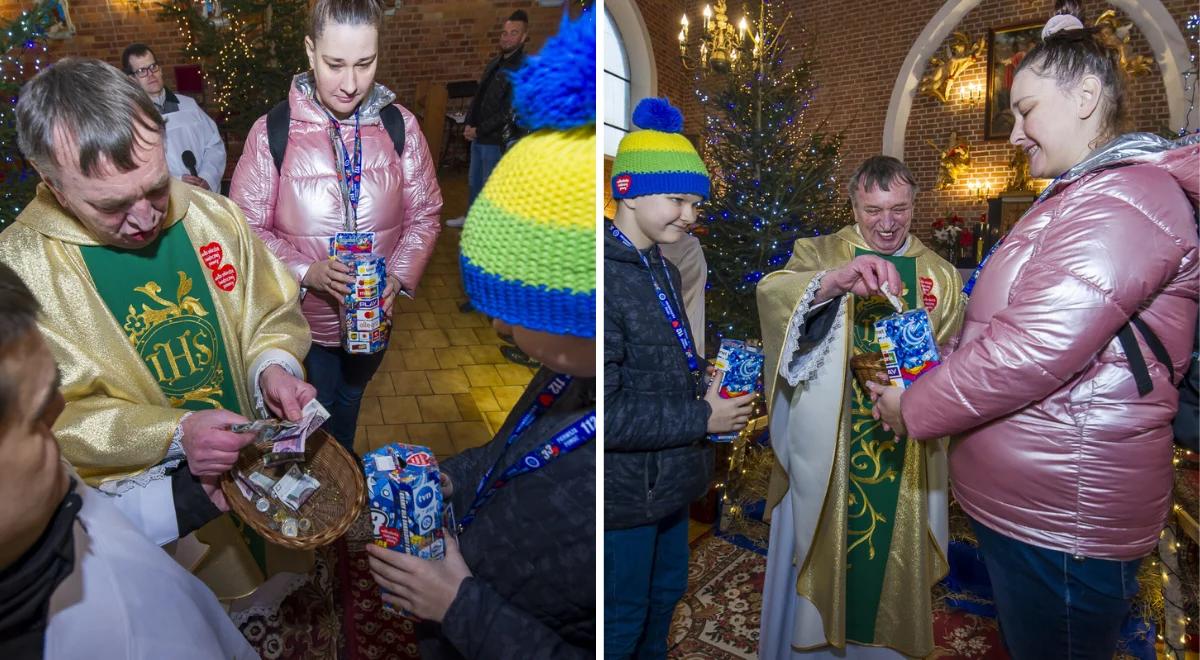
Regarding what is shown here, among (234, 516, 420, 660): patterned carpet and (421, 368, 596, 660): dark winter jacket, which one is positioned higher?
(421, 368, 596, 660): dark winter jacket

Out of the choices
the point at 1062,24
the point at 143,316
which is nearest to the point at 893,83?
the point at 1062,24

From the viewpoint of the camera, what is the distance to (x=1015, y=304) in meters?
1.20

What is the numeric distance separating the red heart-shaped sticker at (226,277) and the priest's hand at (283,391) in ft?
0.33

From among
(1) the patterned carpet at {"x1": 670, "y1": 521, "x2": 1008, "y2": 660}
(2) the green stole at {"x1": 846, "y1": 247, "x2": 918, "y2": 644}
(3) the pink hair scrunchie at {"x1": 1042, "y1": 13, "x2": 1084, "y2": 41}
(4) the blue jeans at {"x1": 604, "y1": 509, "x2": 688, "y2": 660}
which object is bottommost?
(1) the patterned carpet at {"x1": 670, "y1": 521, "x2": 1008, "y2": 660}

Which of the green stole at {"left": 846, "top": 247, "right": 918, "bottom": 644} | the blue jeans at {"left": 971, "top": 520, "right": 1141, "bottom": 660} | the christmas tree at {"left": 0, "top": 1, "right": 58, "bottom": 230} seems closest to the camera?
the christmas tree at {"left": 0, "top": 1, "right": 58, "bottom": 230}

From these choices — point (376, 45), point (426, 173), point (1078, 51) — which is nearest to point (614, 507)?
point (426, 173)

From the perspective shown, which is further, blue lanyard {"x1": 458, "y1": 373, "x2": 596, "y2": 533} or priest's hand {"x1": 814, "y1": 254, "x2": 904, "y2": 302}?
priest's hand {"x1": 814, "y1": 254, "x2": 904, "y2": 302}

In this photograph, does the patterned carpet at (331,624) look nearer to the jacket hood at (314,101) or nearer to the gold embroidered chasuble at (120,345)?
the gold embroidered chasuble at (120,345)

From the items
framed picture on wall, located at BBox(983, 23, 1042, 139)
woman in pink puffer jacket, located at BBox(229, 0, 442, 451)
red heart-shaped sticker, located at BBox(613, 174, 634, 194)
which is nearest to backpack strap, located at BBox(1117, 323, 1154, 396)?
red heart-shaped sticker, located at BBox(613, 174, 634, 194)

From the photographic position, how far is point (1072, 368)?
3.86 feet

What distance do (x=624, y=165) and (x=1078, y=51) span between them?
3.28 ft

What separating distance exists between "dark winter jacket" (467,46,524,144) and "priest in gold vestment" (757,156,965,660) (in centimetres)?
113

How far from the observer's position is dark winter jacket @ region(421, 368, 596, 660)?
2.27 feet

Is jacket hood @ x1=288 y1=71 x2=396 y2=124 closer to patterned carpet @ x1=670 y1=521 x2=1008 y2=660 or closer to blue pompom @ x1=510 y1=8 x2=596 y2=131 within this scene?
blue pompom @ x1=510 y1=8 x2=596 y2=131
